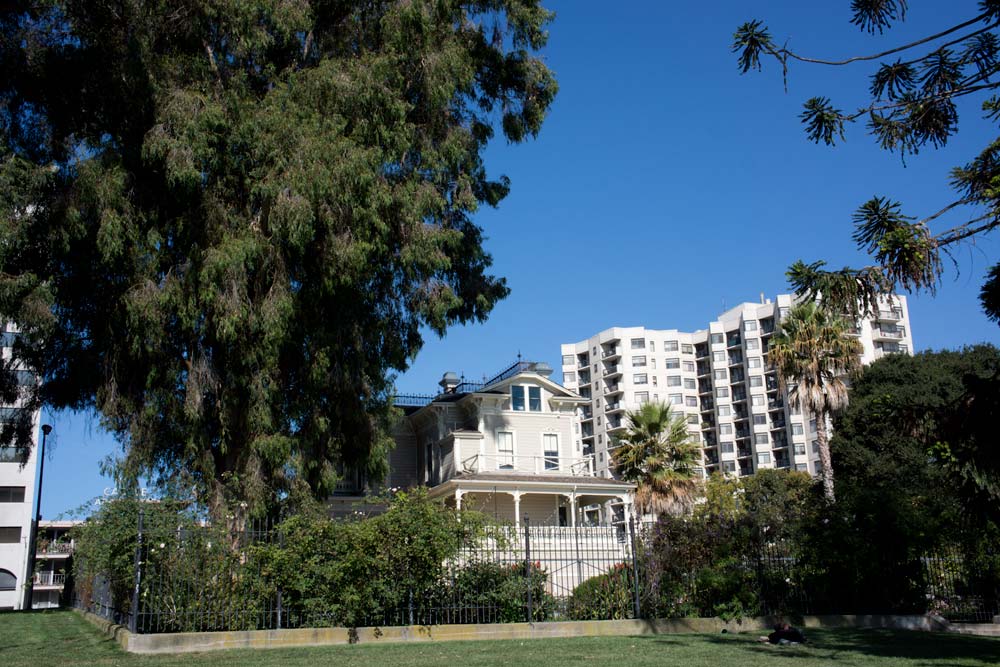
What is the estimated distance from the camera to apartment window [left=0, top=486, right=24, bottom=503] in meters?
64.7

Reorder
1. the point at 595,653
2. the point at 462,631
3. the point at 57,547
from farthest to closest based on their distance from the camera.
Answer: the point at 57,547, the point at 462,631, the point at 595,653

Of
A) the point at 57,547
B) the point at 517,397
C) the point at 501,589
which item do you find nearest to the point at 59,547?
the point at 57,547

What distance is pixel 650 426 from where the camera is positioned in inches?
1388

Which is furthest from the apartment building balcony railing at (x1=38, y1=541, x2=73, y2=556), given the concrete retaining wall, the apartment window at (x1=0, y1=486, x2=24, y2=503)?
the apartment window at (x1=0, y1=486, x2=24, y2=503)

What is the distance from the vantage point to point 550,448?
4088 centimetres

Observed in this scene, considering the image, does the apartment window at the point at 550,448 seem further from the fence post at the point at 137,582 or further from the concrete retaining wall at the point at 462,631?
the fence post at the point at 137,582

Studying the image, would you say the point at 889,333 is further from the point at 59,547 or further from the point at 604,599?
the point at 59,547

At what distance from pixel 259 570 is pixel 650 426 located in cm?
2303

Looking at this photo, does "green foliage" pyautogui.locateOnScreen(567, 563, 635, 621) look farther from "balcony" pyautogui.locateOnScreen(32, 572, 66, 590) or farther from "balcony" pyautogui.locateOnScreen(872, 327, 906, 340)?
"balcony" pyautogui.locateOnScreen(872, 327, 906, 340)

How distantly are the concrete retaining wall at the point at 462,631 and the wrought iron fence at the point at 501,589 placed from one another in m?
0.27

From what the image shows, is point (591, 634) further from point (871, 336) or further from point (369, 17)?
point (871, 336)

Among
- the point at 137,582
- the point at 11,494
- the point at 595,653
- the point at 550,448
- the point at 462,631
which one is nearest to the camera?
the point at 595,653

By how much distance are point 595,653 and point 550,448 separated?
28.5m

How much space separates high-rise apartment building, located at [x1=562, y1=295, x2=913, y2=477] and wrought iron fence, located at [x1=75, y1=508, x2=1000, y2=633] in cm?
7914
